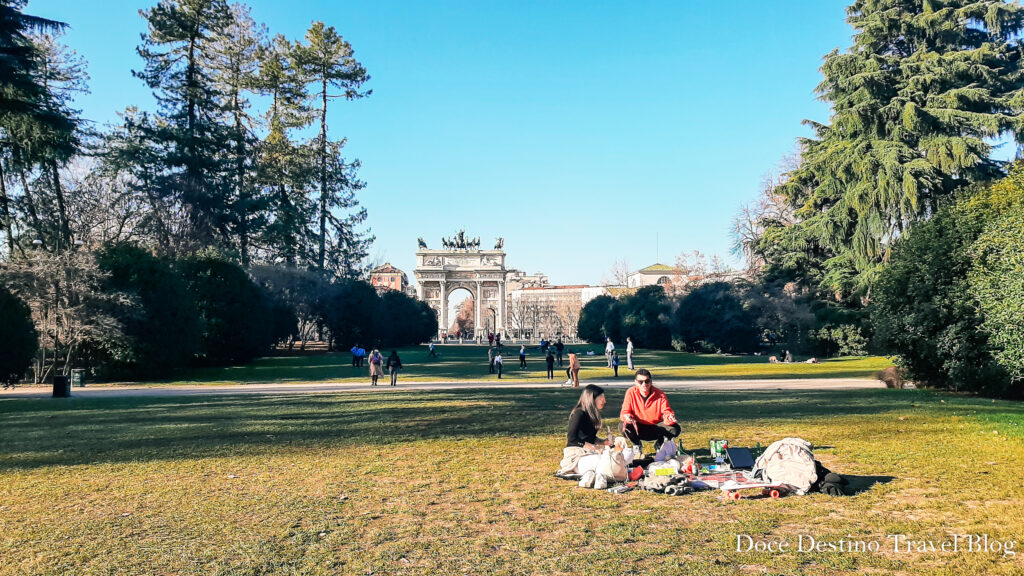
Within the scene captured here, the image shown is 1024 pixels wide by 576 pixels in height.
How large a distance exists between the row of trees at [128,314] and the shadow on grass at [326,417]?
5.46m

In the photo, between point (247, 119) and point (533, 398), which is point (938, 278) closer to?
point (533, 398)

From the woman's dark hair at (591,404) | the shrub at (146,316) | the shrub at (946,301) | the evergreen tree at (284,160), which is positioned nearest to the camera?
the woman's dark hair at (591,404)

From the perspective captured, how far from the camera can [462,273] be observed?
106125mm

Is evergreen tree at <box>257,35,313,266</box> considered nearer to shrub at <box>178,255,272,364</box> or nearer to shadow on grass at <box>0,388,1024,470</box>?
shrub at <box>178,255,272,364</box>

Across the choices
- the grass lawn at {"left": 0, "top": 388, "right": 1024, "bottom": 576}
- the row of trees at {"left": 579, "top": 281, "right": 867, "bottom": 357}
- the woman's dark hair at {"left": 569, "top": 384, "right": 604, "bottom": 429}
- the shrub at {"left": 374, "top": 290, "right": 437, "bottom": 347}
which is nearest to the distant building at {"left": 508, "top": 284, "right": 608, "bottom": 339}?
the shrub at {"left": 374, "top": 290, "right": 437, "bottom": 347}

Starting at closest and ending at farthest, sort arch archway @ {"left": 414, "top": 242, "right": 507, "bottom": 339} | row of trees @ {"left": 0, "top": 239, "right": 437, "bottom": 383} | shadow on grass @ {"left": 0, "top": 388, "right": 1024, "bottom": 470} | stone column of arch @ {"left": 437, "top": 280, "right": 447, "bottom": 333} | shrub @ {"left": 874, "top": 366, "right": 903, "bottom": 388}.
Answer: shadow on grass @ {"left": 0, "top": 388, "right": 1024, "bottom": 470}
shrub @ {"left": 874, "top": 366, "right": 903, "bottom": 388}
row of trees @ {"left": 0, "top": 239, "right": 437, "bottom": 383}
stone column of arch @ {"left": 437, "top": 280, "right": 447, "bottom": 333}
arch archway @ {"left": 414, "top": 242, "right": 507, "bottom": 339}

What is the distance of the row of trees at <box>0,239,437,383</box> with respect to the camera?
21406mm

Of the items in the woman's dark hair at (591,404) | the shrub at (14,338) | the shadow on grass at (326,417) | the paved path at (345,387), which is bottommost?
the paved path at (345,387)

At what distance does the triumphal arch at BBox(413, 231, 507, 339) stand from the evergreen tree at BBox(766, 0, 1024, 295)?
74878 millimetres

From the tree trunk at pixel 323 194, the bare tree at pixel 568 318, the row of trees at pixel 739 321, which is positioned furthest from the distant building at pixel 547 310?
the tree trunk at pixel 323 194

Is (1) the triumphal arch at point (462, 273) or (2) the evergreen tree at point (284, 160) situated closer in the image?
(2) the evergreen tree at point (284, 160)

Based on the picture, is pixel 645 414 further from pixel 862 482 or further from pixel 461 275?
pixel 461 275

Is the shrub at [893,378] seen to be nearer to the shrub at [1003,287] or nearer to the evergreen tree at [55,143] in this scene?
the shrub at [1003,287]

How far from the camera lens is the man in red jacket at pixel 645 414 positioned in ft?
25.0
